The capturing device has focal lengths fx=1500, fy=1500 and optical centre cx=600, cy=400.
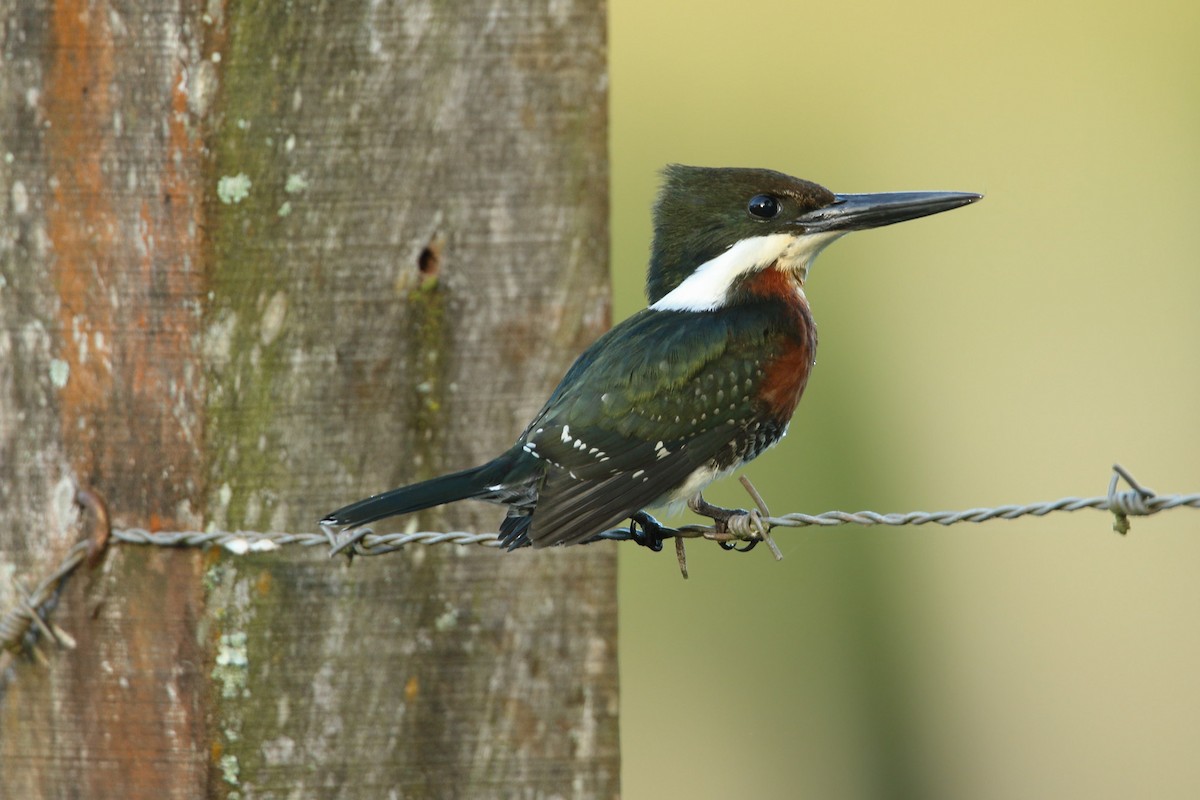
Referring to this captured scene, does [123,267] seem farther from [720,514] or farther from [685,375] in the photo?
[720,514]

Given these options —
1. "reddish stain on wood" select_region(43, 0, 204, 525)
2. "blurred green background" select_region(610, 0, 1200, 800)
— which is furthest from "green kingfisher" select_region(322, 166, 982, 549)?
"blurred green background" select_region(610, 0, 1200, 800)

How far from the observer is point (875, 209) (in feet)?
11.5

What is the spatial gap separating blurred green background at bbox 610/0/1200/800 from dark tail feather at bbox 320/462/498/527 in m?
2.91

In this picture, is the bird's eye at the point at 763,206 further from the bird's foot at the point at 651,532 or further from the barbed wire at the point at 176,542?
the barbed wire at the point at 176,542

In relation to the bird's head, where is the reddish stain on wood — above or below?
below

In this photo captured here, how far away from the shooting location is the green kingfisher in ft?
9.48

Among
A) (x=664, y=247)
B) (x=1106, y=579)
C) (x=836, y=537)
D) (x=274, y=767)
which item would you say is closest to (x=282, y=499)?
(x=274, y=767)

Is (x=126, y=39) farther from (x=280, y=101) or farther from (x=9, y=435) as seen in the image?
(x=9, y=435)

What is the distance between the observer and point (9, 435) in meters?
2.82

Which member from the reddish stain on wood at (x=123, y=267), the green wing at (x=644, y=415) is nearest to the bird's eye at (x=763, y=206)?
the green wing at (x=644, y=415)

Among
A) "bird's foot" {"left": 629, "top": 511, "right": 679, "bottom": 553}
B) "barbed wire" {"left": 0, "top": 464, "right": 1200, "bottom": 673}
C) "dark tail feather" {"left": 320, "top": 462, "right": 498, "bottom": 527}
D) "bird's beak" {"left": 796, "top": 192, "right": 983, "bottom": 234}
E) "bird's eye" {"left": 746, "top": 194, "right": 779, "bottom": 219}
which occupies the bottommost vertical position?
"barbed wire" {"left": 0, "top": 464, "right": 1200, "bottom": 673}

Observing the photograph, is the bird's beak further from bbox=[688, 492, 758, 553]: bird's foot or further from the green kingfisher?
bbox=[688, 492, 758, 553]: bird's foot

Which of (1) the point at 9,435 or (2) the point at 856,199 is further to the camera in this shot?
(2) the point at 856,199

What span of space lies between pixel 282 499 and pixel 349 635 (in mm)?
282
